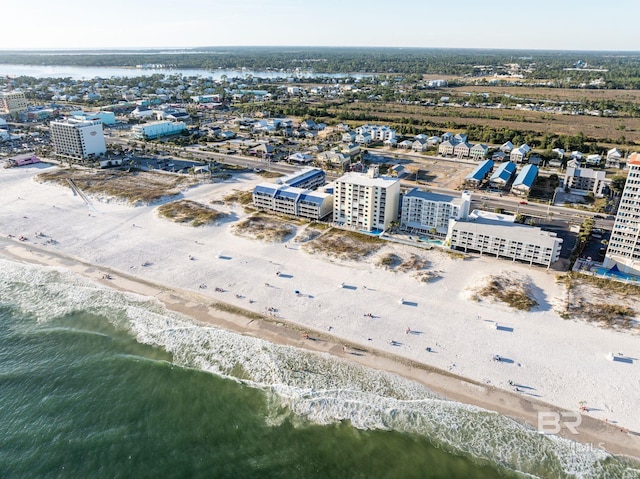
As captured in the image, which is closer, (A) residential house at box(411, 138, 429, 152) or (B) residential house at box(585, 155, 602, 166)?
(B) residential house at box(585, 155, 602, 166)

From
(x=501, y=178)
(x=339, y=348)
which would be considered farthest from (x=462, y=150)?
(x=339, y=348)

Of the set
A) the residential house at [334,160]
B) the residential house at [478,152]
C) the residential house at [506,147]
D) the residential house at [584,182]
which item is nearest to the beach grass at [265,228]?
the residential house at [334,160]

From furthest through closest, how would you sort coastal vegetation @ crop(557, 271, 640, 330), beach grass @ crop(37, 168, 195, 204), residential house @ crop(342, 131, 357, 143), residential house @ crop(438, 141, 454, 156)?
residential house @ crop(342, 131, 357, 143)
residential house @ crop(438, 141, 454, 156)
beach grass @ crop(37, 168, 195, 204)
coastal vegetation @ crop(557, 271, 640, 330)

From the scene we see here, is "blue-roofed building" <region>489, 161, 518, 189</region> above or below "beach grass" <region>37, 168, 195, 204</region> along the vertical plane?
above

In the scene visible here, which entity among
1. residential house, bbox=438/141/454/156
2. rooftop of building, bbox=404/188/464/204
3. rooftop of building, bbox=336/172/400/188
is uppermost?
rooftop of building, bbox=336/172/400/188

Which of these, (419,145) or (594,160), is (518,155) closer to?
(594,160)

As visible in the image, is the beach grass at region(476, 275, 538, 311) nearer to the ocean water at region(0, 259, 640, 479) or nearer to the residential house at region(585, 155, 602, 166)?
the ocean water at region(0, 259, 640, 479)

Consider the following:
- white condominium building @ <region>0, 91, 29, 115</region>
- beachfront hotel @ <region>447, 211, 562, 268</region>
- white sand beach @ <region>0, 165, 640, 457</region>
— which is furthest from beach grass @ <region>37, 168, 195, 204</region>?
white condominium building @ <region>0, 91, 29, 115</region>
